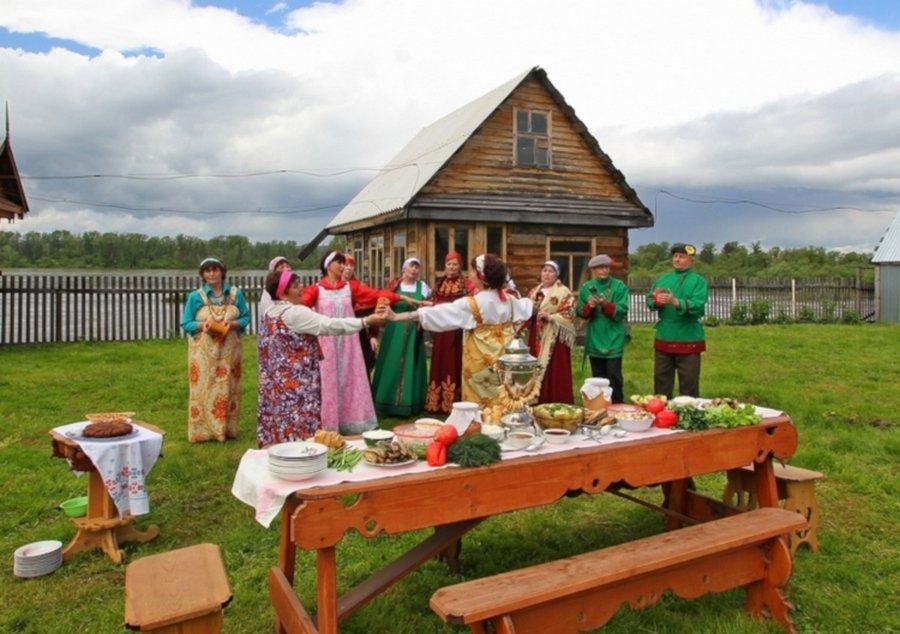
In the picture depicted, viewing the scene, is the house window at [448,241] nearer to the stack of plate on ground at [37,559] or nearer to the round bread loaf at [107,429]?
the round bread loaf at [107,429]

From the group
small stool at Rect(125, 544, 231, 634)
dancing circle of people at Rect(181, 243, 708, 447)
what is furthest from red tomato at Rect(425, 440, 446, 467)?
dancing circle of people at Rect(181, 243, 708, 447)

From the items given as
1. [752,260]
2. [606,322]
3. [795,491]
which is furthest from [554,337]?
[752,260]

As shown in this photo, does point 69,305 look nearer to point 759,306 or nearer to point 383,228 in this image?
point 383,228

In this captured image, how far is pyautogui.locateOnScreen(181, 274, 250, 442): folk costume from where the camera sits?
6.54 m

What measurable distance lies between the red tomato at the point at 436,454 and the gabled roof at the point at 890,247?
22112 mm

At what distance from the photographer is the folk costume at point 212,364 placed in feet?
21.4

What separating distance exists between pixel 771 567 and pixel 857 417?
5133mm

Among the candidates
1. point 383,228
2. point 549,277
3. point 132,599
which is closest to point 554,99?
point 383,228

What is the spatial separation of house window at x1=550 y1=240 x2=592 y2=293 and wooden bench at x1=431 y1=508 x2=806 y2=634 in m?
9.87

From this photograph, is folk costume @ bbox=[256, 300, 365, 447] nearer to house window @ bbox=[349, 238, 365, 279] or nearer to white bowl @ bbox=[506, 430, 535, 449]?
white bowl @ bbox=[506, 430, 535, 449]

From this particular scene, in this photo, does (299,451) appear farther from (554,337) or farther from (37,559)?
(554,337)

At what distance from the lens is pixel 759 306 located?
19594 millimetres

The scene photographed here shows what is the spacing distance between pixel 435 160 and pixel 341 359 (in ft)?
22.4

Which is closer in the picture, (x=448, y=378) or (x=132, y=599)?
(x=132, y=599)
